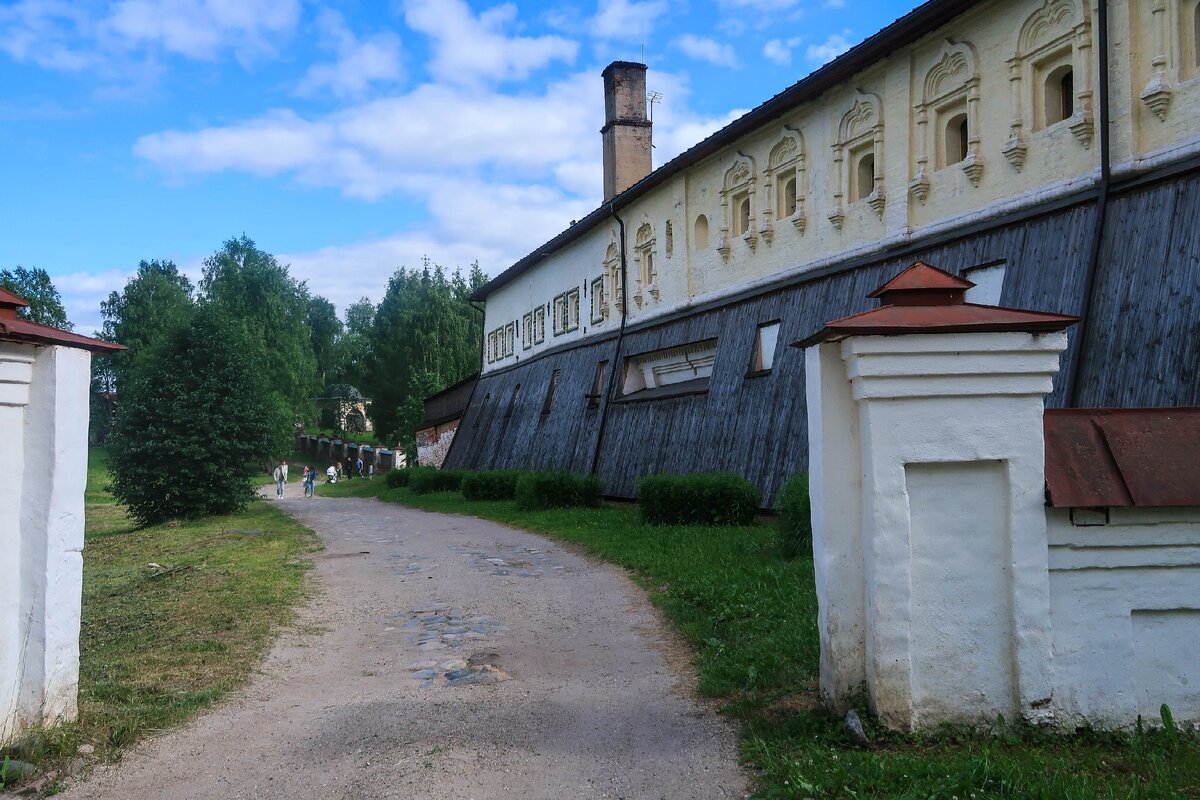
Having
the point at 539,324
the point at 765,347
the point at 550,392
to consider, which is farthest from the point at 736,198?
the point at 539,324

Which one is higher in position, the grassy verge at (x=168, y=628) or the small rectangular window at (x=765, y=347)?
the small rectangular window at (x=765, y=347)

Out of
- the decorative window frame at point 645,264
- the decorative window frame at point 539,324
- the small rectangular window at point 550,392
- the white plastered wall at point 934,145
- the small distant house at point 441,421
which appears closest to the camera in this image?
the white plastered wall at point 934,145

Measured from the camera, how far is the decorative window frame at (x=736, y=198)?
19.2 metres

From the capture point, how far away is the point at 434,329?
6222 cm

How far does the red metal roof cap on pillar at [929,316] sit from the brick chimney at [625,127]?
78.6 ft

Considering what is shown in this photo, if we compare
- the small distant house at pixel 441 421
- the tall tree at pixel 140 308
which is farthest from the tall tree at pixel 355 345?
the small distant house at pixel 441 421

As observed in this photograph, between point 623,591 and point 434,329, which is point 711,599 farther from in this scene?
point 434,329

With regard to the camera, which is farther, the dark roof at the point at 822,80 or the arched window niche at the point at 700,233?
the arched window niche at the point at 700,233

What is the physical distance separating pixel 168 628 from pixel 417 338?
53970 millimetres

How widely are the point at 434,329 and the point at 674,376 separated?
41719mm

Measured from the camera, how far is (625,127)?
28.8 metres

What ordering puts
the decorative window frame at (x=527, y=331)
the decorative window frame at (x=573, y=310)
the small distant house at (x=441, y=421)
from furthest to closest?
the small distant house at (x=441, y=421) → the decorative window frame at (x=527, y=331) → the decorative window frame at (x=573, y=310)

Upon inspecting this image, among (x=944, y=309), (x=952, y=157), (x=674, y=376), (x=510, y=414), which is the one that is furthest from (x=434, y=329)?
(x=944, y=309)

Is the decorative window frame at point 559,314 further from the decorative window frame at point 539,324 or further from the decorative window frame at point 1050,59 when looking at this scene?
the decorative window frame at point 1050,59
